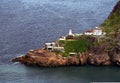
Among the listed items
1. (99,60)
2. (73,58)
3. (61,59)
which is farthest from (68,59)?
(99,60)

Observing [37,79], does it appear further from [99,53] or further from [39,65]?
[99,53]

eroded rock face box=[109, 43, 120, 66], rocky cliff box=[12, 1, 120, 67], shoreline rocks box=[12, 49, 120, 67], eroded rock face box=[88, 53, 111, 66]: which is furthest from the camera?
eroded rock face box=[88, 53, 111, 66]

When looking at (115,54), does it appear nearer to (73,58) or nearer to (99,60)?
(99,60)

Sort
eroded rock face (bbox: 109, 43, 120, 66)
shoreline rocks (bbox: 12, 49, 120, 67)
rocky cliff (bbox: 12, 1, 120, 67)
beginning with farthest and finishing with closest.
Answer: eroded rock face (bbox: 109, 43, 120, 66) < rocky cliff (bbox: 12, 1, 120, 67) < shoreline rocks (bbox: 12, 49, 120, 67)

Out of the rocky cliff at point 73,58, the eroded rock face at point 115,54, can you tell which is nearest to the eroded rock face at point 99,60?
the rocky cliff at point 73,58

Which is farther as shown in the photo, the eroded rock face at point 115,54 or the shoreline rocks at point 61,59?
the eroded rock face at point 115,54

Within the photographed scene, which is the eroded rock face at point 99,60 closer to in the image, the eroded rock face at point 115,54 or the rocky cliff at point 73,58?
the rocky cliff at point 73,58

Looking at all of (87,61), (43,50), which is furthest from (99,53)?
(43,50)

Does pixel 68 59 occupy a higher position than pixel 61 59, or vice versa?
pixel 61 59

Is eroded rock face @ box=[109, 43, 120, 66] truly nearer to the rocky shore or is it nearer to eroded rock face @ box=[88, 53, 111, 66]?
the rocky shore

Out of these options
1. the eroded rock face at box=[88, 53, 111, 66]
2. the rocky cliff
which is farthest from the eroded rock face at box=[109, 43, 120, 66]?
the eroded rock face at box=[88, 53, 111, 66]

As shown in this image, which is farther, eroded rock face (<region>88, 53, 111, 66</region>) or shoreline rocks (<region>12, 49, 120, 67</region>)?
eroded rock face (<region>88, 53, 111, 66</region>)
